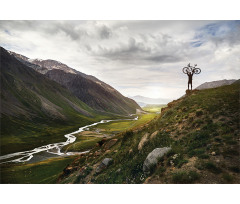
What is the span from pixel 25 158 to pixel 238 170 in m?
71.4

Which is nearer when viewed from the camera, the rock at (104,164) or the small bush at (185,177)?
the small bush at (185,177)

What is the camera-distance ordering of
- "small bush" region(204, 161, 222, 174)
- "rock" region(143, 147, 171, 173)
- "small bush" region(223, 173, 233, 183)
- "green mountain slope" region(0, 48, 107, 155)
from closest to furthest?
"small bush" region(223, 173, 233, 183), "small bush" region(204, 161, 222, 174), "rock" region(143, 147, 171, 173), "green mountain slope" region(0, 48, 107, 155)

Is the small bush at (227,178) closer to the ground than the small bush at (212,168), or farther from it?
closer to the ground

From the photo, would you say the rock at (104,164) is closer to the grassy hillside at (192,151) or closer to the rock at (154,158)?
the grassy hillside at (192,151)

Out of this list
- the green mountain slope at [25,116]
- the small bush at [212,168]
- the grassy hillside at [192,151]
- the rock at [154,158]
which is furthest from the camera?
the green mountain slope at [25,116]

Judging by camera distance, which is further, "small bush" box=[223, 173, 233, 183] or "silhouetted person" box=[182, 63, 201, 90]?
"silhouetted person" box=[182, 63, 201, 90]

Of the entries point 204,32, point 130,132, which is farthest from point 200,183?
point 204,32

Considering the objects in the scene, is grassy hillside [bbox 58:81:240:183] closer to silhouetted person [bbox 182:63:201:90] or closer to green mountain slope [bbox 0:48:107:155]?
silhouetted person [bbox 182:63:201:90]

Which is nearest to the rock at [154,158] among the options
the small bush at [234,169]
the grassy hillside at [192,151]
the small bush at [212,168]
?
the grassy hillside at [192,151]

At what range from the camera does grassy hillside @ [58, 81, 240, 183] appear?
888cm

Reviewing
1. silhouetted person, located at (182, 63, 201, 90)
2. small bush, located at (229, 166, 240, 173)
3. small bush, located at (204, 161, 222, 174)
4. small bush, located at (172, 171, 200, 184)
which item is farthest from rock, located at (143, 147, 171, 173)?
silhouetted person, located at (182, 63, 201, 90)

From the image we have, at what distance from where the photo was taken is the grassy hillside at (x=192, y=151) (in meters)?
8.88

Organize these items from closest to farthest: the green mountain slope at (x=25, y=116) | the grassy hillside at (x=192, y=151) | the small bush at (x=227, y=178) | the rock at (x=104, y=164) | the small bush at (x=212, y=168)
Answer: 1. the small bush at (x=227, y=178)
2. the small bush at (x=212, y=168)
3. the grassy hillside at (x=192, y=151)
4. the rock at (x=104, y=164)
5. the green mountain slope at (x=25, y=116)

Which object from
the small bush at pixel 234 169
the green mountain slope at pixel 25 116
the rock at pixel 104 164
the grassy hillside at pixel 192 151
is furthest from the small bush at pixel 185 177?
the green mountain slope at pixel 25 116
